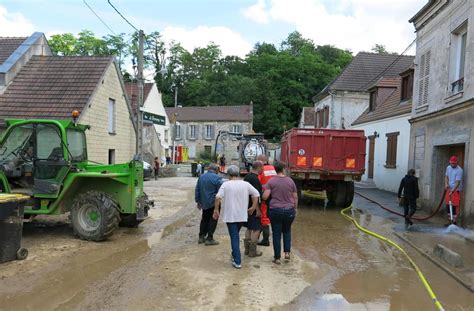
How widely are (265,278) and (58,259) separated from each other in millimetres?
3336

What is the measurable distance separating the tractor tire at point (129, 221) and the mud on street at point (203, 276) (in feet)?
1.37

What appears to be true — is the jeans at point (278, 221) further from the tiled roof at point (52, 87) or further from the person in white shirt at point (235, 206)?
the tiled roof at point (52, 87)

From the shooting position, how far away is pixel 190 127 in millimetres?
57562

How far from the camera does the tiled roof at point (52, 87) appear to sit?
1602cm

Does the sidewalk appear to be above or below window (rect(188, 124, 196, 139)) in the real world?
below

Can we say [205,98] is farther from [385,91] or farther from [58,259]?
[58,259]

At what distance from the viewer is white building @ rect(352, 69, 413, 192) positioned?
1897cm

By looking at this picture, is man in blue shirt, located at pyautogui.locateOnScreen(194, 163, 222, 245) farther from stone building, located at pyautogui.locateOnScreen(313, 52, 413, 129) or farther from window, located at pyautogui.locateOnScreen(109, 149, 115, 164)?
stone building, located at pyautogui.locateOnScreen(313, 52, 413, 129)

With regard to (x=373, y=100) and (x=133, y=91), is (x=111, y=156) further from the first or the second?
(x=373, y=100)

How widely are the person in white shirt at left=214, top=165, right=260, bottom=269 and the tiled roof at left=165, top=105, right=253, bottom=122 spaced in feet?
159

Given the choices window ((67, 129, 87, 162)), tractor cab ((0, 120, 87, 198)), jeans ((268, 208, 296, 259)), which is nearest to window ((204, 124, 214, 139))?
window ((67, 129, 87, 162))

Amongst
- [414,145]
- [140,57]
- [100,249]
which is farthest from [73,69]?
[414,145]

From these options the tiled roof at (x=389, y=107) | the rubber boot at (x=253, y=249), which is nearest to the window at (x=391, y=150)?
the tiled roof at (x=389, y=107)

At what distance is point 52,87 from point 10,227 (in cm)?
1165
